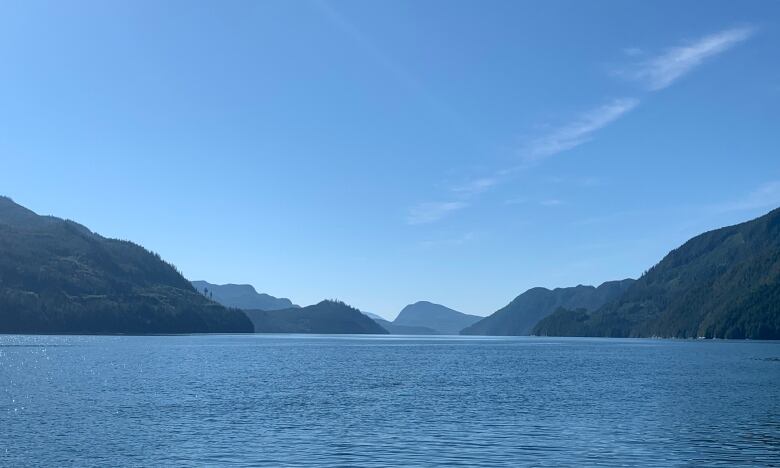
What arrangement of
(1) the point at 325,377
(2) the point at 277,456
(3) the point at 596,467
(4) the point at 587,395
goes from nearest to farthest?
(3) the point at 596,467 < (2) the point at 277,456 < (4) the point at 587,395 < (1) the point at 325,377

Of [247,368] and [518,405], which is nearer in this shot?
[518,405]

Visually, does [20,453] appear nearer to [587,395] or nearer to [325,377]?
[587,395]

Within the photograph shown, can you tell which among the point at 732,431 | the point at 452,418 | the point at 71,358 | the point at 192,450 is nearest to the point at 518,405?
the point at 452,418

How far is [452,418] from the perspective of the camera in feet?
254

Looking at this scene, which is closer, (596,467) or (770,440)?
(596,467)

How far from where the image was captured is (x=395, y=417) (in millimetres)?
78438

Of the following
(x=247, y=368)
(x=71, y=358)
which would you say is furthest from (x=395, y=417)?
(x=71, y=358)

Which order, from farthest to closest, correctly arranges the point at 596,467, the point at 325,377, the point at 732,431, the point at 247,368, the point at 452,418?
the point at 247,368
the point at 325,377
the point at 452,418
the point at 732,431
the point at 596,467

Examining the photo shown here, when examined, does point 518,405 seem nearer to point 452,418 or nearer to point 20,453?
point 452,418

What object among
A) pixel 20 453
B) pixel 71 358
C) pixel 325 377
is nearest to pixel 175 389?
pixel 325 377

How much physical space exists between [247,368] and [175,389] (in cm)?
5407

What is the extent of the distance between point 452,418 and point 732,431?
85.7 ft

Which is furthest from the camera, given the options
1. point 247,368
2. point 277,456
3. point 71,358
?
point 71,358

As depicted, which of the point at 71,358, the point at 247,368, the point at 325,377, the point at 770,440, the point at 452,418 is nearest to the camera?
the point at 770,440
